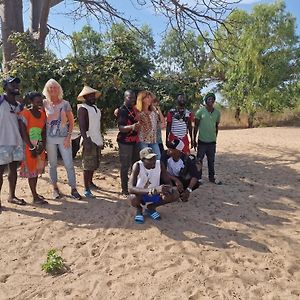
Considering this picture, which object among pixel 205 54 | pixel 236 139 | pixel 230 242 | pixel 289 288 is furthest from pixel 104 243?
pixel 205 54

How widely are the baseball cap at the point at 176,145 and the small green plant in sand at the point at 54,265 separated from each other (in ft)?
7.92

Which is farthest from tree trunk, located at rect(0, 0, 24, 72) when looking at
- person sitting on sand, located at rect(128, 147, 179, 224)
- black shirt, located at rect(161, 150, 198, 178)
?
person sitting on sand, located at rect(128, 147, 179, 224)

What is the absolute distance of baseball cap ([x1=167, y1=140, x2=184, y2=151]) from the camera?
5.47 meters

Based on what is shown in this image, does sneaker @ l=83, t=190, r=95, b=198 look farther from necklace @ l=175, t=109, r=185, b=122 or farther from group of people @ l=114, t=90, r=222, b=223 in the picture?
necklace @ l=175, t=109, r=185, b=122

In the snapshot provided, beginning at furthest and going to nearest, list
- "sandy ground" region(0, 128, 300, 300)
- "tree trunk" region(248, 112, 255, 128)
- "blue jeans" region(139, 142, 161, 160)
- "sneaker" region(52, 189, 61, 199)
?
"tree trunk" region(248, 112, 255, 128) → "sneaker" region(52, 189, 61, 199) → "blue jeans" region(139, 142, 161, 160) → "sandy ground" region(0, 128, 300, 300)

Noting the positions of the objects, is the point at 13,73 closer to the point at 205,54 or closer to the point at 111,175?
the point at 111,175

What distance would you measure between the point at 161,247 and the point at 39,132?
Answer: 92.9 inches

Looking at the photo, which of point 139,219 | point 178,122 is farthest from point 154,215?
point 178,122

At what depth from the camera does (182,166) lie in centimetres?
521

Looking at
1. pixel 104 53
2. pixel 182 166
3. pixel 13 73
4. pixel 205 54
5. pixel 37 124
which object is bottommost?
pixel 182 166

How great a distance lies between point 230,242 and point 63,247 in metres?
1.86

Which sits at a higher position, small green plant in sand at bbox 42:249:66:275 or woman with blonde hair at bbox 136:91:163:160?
woman with blonde hair at bbox 136:91:163:160

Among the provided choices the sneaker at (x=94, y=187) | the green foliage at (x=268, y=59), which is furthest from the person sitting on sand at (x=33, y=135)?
the green foliage at (x=268, y=59)

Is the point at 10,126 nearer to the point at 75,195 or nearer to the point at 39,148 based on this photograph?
the point at 39,148
